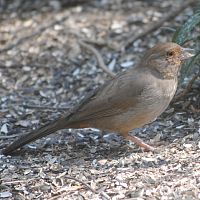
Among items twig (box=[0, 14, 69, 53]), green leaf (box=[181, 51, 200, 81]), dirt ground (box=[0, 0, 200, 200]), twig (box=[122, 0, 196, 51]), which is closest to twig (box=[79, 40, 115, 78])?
dirt ground (box=[0, 0, 200, 200])

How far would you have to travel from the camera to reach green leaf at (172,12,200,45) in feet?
21.4

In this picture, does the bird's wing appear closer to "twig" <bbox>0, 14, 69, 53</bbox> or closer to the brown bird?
the brown bird

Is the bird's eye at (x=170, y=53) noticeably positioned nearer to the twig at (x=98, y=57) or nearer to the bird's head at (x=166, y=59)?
the bird's head at (x=166, y=59)

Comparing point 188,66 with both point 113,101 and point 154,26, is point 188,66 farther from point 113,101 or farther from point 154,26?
point 154,26

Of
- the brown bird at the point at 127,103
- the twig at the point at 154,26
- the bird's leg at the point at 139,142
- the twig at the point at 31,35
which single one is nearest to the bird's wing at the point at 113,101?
the brown bird at the point at 127,103

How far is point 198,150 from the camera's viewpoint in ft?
20.1

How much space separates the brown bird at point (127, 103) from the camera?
6.26 metres

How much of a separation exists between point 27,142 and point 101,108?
2.60 ft

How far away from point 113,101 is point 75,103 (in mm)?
1579

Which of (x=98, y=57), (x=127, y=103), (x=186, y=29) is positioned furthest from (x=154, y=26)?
(x=127, y=103)

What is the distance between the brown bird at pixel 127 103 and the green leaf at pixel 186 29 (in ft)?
0.65

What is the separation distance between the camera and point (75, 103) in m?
7.80

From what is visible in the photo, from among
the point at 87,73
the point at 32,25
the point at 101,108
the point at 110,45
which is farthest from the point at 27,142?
the point at 32,25

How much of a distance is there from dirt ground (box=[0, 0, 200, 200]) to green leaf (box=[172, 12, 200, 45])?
0.45 m
